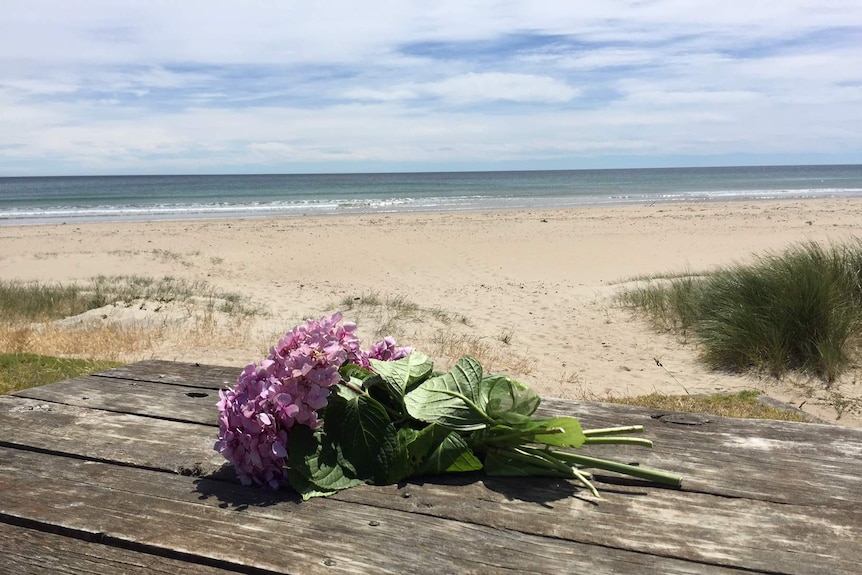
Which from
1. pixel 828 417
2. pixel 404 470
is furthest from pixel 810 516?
pixel 828 417

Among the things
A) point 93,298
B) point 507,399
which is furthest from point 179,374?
point 93,298

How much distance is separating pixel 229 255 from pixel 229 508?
16987 mm

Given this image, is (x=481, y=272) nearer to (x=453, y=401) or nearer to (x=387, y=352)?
(x=387, y=352)

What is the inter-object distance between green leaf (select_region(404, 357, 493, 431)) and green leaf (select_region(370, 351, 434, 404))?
27mm

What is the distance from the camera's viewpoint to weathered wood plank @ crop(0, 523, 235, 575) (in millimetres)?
1422

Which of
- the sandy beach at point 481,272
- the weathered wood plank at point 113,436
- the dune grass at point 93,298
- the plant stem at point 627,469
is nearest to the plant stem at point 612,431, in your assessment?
the plant stem at point 627,469

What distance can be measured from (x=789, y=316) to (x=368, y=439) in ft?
19.4

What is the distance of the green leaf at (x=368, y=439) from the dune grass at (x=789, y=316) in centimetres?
564

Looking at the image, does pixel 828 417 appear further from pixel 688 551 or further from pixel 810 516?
pixel 688 551

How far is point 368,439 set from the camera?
1.77 meters

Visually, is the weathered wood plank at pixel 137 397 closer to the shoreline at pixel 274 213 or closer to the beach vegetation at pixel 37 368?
the beach vegetation at pixel 37 368

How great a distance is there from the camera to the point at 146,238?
22.0 meters

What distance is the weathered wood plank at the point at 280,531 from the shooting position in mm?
1421

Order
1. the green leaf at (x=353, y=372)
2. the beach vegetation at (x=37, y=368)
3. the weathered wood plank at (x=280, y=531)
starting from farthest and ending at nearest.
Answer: the beach vegetation at (x=37, y=368), the green leaf at (x=353, y=372), the weathered wood plank at (x=280, y=531)
